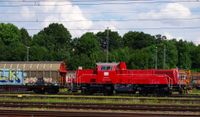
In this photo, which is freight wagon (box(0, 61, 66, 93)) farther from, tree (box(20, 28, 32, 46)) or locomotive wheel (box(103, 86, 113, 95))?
tree (box(20, 28, 32, 46))

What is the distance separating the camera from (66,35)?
141 metres

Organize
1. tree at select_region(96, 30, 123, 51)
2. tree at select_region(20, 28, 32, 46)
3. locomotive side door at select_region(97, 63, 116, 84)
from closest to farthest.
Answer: locomotive side door at select_region(97, 63, 116, 84)
tree at select_region(20, 28, 32, 46)
tree at select_region(96, 30, 123, 51)

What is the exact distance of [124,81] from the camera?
1764 inches

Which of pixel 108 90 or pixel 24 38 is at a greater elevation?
pixel 24 38

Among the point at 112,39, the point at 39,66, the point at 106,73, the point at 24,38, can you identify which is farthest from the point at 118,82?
the point at 112,39

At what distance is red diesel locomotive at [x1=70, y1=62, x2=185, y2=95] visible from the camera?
43.9 m

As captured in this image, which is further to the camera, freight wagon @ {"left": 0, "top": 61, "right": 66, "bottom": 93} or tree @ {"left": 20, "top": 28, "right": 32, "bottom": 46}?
tree @ {"left": 20, "top": 28, "right": 32, "bottom": 46}

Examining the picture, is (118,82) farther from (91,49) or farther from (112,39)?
(112,39)

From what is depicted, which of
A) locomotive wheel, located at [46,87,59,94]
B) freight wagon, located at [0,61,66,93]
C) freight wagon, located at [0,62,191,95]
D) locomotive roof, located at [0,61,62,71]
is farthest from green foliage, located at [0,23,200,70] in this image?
freight wagon, located at [0,62,191,95]

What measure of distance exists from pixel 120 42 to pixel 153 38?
12054 millimetres

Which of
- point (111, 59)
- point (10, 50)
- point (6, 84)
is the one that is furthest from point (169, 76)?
point (10, 50)

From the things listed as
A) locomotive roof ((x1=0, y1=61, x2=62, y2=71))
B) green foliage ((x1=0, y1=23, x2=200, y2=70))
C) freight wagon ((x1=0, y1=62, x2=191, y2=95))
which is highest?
green foliage ((x1=0, y1=23, x2=200, y2=70))

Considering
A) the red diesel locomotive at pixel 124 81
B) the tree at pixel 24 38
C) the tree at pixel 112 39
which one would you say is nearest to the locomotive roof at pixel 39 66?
the red diesel locomotive at pixel 124 81

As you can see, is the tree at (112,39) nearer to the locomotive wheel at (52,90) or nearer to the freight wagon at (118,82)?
the freight wagon at (118,82)
